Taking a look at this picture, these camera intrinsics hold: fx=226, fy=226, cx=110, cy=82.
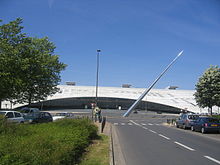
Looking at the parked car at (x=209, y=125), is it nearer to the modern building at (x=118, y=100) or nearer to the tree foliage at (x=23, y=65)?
the tree foliage at (x=23, y=65)

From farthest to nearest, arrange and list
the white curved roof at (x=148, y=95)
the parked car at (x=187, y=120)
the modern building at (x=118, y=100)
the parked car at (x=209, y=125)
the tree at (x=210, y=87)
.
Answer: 1. the white curved roof at (x=148, y=95)
2. the modern building at (x=118, y=100)
3. the tree at (x=210, y=87)
4. the parked car at (x=187, y=120)
5. the parked car at (x=209, y=125)

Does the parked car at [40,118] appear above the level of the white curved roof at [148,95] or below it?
below

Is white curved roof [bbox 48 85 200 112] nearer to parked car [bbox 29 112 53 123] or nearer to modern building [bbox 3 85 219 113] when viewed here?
modern building [bbox 3 85 219 113]

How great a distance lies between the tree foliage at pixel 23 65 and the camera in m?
16.0

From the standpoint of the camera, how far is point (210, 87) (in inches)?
1281

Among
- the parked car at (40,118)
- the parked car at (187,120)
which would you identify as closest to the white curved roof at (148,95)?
the parked car at (187,120)

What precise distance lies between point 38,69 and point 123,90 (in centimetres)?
8043

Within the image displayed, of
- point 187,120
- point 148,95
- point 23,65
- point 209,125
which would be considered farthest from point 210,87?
point 148,95

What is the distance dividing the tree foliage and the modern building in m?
50.3

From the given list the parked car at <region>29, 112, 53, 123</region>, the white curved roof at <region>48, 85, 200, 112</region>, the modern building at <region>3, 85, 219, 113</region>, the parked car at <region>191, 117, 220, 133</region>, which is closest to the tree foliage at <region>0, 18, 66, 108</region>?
the parked car at <region>29, 112, 53, 123</region>

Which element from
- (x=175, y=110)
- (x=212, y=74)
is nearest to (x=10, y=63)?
(x=212, y=74)

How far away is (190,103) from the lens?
8906cm

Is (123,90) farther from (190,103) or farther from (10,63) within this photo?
(10,63)

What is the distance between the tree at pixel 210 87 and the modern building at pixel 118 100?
50.9 meters
